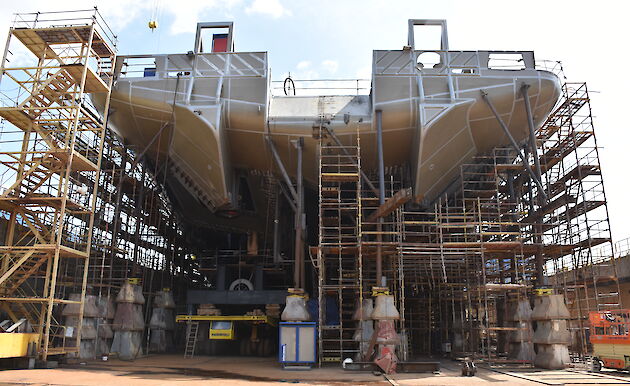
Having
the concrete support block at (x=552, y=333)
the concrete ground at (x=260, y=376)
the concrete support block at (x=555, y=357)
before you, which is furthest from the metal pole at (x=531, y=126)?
the concrete ground at (x=260, y=376)

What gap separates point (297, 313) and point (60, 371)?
28.7 ft

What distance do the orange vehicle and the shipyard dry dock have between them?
73mm

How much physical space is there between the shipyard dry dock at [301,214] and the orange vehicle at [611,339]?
0.24 ft

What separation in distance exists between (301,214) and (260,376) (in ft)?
26.4

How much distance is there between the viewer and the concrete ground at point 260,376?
580 inches

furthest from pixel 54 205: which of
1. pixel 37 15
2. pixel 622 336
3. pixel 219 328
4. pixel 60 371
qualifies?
pixel 622 336

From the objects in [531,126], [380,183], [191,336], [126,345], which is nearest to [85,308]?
[126,345]

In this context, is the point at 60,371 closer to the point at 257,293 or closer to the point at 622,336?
the point at 257,293

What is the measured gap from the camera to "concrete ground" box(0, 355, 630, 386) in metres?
14.7

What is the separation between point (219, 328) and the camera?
86.3ft

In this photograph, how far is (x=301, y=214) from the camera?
2295 cm

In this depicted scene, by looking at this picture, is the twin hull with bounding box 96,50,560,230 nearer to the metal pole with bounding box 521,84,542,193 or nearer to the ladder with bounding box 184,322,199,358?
the metal pole with bounding box 521,84,542,193

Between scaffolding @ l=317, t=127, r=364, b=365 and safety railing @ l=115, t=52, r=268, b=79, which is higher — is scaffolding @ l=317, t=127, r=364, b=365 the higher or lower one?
the lower one

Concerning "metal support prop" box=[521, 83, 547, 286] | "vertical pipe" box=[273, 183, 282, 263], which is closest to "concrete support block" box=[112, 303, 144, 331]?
"vertical pipe" box=[273, 183, 282, 263]
